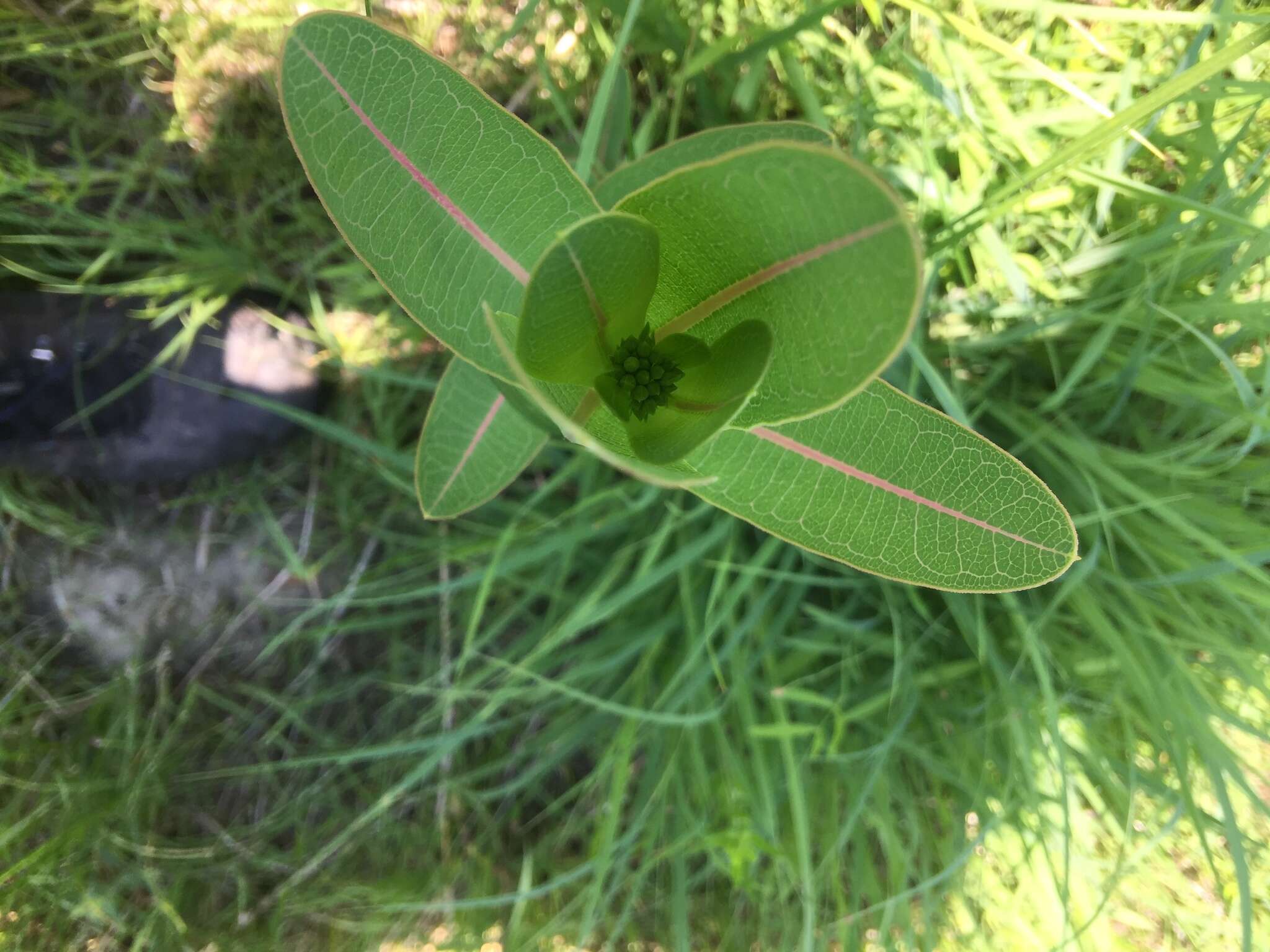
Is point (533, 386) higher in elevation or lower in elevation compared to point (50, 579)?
higher

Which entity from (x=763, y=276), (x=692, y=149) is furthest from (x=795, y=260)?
(x=692, y=149)

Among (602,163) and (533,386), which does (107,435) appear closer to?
(602,163)

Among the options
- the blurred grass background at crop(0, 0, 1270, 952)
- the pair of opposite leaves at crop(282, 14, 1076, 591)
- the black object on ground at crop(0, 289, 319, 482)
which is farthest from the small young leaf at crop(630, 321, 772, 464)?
the black object on ground at crop(0, 289, 319, 482)

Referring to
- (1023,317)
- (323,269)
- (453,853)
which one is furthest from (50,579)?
(1023,317)

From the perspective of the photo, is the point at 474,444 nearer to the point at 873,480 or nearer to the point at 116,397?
the point at 873,480

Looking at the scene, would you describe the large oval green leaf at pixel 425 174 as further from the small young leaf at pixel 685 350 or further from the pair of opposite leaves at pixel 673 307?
the small young leaf at pixel 685 350

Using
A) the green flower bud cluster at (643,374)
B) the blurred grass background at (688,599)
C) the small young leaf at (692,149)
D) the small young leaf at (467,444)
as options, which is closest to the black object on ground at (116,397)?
the blurred grass background at (688,599)
